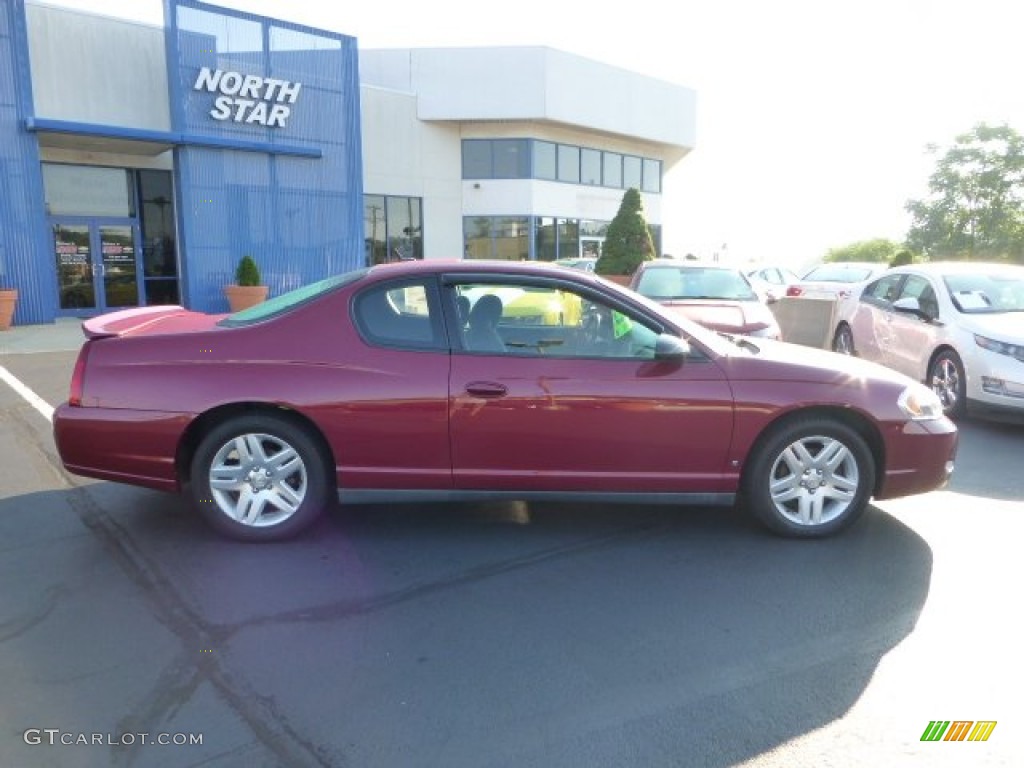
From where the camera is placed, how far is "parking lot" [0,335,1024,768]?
2607 millimetres

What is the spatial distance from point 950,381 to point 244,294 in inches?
579

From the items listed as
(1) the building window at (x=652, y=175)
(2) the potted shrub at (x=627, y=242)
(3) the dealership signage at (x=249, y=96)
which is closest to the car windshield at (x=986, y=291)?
(2) the potted shrub at (x=627, y=242)

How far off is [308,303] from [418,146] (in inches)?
1070

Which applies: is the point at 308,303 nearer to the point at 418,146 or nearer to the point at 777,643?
the point at 777,643

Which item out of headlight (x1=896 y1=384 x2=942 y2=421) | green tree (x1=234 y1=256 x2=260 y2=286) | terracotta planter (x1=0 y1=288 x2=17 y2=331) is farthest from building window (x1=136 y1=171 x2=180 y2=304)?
headlight (x1=896 y1=384 x2=942 y2=421)

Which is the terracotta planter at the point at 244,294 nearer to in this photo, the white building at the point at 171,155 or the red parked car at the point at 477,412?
the white building at the point at 171,155

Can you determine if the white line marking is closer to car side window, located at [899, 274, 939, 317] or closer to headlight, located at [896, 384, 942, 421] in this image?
headlight, located at [896, 384, 942, 421]

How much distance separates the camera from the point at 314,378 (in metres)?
4.17

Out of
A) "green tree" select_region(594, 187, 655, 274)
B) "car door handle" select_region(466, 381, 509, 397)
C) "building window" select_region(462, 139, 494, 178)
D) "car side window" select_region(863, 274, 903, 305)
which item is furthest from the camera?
"building window" select_region(462, 139, 494, 178)

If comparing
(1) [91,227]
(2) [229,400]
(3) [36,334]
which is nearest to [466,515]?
(2) [229,400]

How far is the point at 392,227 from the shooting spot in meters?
29.3

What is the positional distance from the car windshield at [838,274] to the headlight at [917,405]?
421 inches

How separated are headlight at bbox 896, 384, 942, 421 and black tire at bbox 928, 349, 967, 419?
3.21 metres

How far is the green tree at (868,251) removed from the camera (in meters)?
39.8
